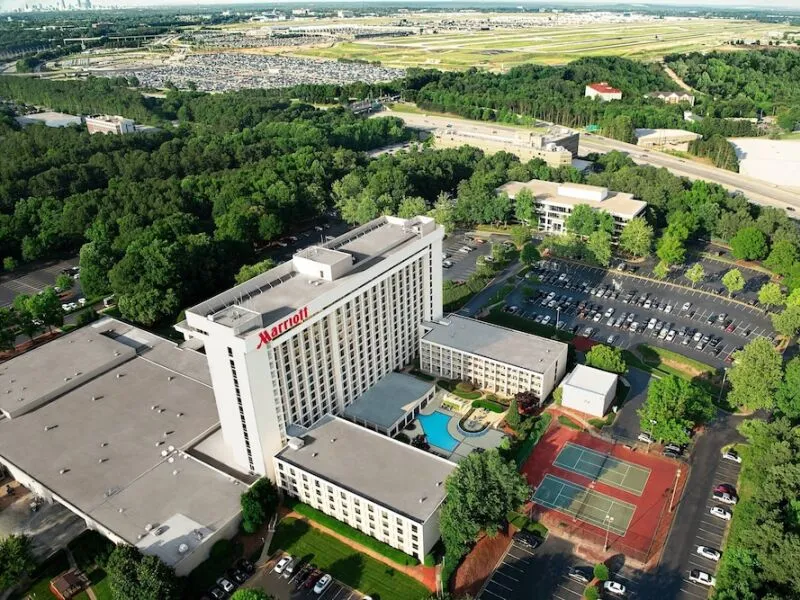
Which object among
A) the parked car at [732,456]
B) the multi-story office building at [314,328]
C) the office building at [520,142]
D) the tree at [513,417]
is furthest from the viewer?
the office building at [520,142]

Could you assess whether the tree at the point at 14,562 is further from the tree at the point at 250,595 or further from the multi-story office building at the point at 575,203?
the multi-story office building at the point at 575,203

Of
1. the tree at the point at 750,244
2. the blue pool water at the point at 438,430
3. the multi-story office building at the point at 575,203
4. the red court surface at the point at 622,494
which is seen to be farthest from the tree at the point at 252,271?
the tree at the point at 750,244

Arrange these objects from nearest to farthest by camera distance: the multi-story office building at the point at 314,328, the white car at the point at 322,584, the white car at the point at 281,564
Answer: the white car at the point at 322,584 → the white car at the point at 281,564 → the multi-story office building at the point at 314,328

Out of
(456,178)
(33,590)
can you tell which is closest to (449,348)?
(33,590)

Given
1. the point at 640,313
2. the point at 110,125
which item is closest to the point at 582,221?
the point at 640,313

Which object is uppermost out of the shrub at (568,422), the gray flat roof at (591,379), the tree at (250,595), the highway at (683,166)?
the tree at (250,595)

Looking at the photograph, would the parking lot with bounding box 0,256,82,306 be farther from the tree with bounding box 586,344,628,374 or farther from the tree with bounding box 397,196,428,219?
the tree with bounding box 586,344,628,374
